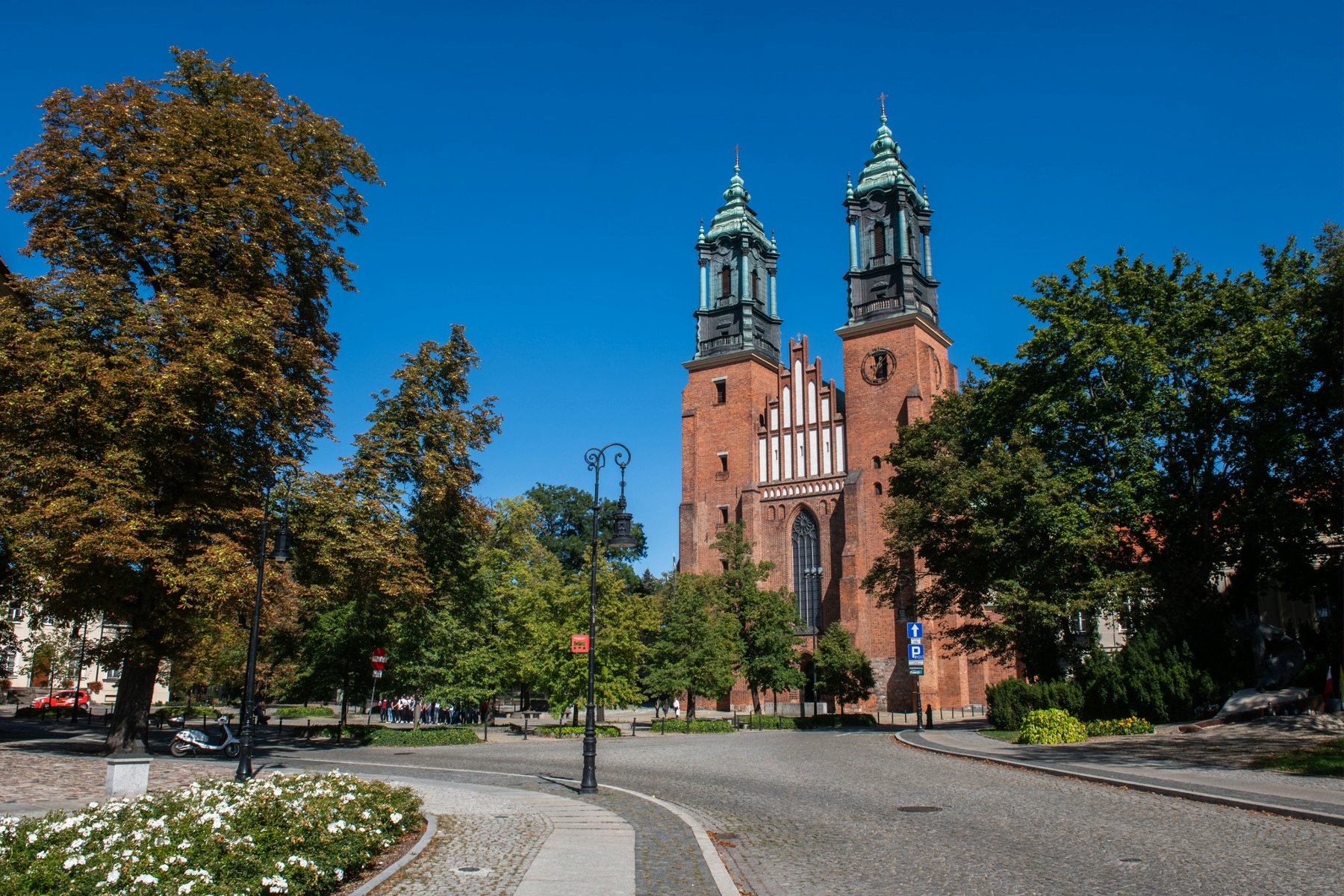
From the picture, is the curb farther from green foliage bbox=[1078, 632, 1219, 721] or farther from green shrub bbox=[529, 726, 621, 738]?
green shrub bbox=[529, 726, 621, 738]

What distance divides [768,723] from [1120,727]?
61.7 feet

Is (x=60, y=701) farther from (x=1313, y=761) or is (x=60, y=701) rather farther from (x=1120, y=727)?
(x=1313, y=761)

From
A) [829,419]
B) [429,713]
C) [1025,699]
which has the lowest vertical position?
[429,713]

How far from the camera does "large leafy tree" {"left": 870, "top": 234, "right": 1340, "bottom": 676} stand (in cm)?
2452

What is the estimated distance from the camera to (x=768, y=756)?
22.0m

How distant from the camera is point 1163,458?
26.5 metres

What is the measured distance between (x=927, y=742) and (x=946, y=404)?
12896 mm

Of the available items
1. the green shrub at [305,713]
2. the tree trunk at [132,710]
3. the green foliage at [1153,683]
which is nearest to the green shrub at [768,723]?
the green foliage at [1153,683]

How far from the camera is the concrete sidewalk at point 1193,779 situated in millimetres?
10922

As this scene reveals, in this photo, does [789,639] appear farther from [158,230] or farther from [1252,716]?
[158,230]

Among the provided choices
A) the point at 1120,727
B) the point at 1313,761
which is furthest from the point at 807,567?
the point at 1313,761

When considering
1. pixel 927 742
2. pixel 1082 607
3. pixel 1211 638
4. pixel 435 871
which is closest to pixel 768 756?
pixel 927 742

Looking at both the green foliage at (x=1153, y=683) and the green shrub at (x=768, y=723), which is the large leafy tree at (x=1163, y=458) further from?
the green shrub at (x=768, y=723)

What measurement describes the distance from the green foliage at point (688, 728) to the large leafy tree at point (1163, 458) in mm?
11769
